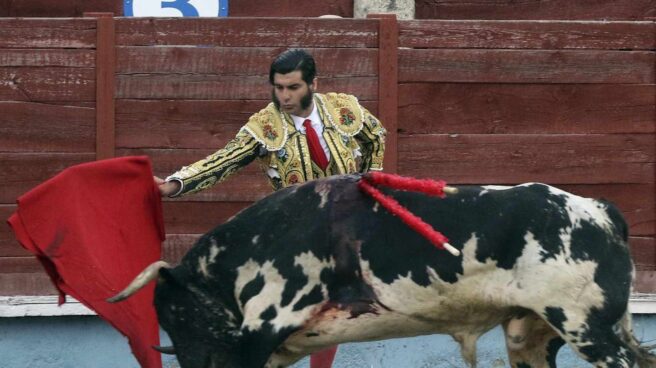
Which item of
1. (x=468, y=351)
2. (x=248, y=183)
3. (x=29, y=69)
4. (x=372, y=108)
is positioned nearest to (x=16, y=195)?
(x=29, y=69)

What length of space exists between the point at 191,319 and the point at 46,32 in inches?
83.1

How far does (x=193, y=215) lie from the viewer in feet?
21.2

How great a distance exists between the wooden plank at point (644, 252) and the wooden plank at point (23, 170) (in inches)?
90.7

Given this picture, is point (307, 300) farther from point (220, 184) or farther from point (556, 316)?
point (220, 184)

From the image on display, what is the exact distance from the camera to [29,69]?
21.0ft

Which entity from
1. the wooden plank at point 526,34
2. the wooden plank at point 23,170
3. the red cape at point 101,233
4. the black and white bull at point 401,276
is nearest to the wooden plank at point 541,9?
the wooden plank at point 526,34

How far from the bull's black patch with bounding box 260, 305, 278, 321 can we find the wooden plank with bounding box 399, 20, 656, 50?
222 cm

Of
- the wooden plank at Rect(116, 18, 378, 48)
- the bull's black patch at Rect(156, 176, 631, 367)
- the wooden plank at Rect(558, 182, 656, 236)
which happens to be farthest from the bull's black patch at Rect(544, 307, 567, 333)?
the wooden plank at Rect(116, 18, 378, 48)

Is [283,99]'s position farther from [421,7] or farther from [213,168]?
[421,7]

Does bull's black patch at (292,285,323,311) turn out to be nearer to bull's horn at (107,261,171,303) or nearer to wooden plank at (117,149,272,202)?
bull's horn at (107,261,171,303)

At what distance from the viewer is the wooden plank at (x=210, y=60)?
6.43m

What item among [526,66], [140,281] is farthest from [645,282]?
[140,281]

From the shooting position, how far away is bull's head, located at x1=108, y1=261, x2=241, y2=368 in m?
4.64

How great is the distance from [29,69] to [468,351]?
8.48 ft
